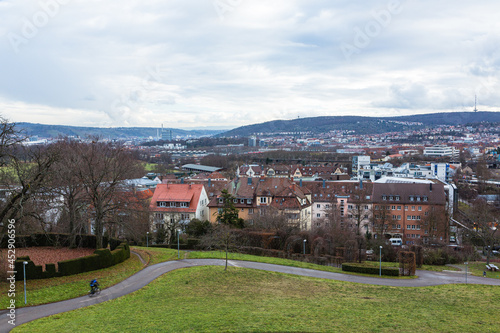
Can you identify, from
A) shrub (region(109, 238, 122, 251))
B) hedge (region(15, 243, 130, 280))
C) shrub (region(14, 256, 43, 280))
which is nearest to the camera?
shrub (region(14, 256, 43, 280))

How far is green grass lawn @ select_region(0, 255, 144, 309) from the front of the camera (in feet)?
72.6

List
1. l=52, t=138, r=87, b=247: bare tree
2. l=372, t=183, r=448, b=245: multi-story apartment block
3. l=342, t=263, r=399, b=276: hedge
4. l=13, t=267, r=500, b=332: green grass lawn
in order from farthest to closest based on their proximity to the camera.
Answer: l=372, t=183, r=448, b=245: multi-story apartment block, l=52, t=138, r=87, b=247: bare tree, l=342, t=263, r=399, b=276: hedge, l=13, t=267, r=500, b=332: green grass lawn

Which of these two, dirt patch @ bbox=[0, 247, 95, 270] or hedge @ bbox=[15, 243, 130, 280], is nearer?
hedge @ bbox=[15, 243, 130, 280]

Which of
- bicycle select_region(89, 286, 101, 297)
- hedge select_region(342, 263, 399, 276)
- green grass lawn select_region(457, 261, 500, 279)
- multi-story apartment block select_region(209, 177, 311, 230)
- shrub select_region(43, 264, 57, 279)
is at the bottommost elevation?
green grass lawn select_region(457, 261, 500, 279)

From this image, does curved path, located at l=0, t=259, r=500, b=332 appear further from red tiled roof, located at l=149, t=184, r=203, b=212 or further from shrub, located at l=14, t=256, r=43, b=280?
red tiled roof, located at l=149, t=184, r=203, b=212

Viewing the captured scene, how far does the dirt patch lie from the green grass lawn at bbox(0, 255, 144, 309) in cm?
430

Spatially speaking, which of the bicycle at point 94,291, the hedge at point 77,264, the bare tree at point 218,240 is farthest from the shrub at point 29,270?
the bare tree at point 218,240

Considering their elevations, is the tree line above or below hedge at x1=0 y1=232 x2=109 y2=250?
above

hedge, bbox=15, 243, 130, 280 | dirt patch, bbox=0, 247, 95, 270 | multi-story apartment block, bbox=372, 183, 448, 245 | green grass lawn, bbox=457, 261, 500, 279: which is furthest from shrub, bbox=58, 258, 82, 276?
multi-story apartment block, bbox=372, 183, 448, 245

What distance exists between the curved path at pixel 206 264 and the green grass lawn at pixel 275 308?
1173 mm

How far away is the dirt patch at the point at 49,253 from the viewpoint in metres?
30.5

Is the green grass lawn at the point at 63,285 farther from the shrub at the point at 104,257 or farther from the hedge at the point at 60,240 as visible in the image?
the hedge at the point at 60,240

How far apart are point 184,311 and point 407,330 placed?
1075 centimetres

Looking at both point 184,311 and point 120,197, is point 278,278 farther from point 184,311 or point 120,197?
point 120,197
